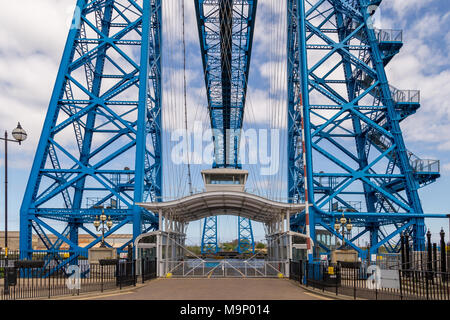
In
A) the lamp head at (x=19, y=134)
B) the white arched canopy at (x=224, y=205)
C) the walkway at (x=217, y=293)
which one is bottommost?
the walkway at (x=217, y=293)

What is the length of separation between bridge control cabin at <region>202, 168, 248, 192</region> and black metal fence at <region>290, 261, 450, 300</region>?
11.5m

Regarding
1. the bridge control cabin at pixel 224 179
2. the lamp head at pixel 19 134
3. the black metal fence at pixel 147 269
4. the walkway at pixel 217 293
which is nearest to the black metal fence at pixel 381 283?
the walkway at pixel 217 293

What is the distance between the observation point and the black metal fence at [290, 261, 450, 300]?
47.8 ft

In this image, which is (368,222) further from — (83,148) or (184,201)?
(83,148)

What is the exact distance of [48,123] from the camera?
31.7 m

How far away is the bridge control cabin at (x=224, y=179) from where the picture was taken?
1342 inches

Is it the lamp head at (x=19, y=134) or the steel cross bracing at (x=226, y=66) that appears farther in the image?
the steel cross bracing at (x=226, y=66)

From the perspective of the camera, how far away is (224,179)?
34.8 metres

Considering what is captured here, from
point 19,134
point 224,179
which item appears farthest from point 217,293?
point 224,179

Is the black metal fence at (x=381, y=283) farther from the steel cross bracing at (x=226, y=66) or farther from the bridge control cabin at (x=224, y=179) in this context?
the steel cross bracing at (x=226, y=66)

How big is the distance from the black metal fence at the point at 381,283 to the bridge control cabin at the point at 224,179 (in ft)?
37.8

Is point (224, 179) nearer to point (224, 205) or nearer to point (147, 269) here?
point (224, 205)
